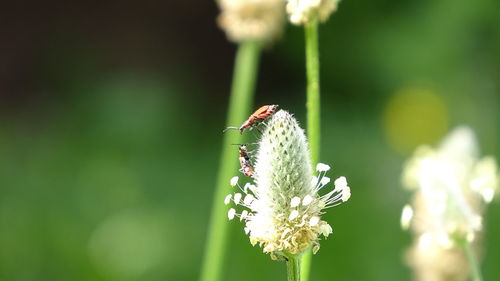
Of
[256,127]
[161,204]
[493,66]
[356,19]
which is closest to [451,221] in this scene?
[256,127]

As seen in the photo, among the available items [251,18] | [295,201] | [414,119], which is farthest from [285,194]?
[414,119]

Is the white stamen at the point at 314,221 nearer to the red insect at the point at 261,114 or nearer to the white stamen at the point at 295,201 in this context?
the white stamen at the point at 295,201

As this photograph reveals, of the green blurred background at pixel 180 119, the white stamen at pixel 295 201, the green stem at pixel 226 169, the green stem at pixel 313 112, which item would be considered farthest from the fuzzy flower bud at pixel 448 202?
the green blurred background at pixel 180 119

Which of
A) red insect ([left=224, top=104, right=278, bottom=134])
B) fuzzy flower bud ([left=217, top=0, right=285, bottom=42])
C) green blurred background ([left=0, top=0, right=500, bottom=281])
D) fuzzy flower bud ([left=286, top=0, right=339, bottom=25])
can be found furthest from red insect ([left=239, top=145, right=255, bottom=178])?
green blurred background ([left=0, top=0, right=500, bottom=281])

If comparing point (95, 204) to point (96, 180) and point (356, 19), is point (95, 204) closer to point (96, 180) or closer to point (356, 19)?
point (96, 180)

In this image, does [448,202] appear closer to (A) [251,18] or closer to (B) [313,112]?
(B) [313,112]
